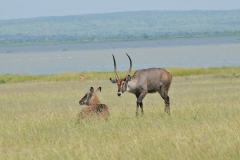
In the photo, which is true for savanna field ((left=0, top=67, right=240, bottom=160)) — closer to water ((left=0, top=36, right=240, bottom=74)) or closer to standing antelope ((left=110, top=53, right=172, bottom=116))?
standing antelope ((left=110, top=53, right=172, bottom=116))

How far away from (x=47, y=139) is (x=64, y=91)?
49.6 feet

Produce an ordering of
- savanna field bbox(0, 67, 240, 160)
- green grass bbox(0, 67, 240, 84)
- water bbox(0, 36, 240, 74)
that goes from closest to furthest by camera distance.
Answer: savanna field bbox(0, 67, 240, 160)
green grass bbox(0, 67, 240, 84)
water bbox(0, 36, 240, 74)

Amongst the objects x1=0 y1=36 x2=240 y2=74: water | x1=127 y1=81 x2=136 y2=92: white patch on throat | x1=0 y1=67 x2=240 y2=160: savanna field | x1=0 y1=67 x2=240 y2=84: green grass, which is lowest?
x1=0 y1=36 x2=240 y2=74: water

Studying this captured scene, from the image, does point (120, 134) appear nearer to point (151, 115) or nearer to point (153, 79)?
point (151, 115)

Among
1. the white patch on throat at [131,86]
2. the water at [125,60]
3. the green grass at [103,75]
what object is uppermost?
the white patch on throat at [131,86]

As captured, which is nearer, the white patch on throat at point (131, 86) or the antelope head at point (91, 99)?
the antelope head at point (91, 99)

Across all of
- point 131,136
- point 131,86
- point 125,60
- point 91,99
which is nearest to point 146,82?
point 131,86

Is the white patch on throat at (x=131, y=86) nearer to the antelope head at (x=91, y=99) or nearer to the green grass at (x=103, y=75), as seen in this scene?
the antelope head at (x=91, y=99)

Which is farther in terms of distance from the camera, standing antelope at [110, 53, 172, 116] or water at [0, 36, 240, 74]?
water at [0, 36, 240, 74]

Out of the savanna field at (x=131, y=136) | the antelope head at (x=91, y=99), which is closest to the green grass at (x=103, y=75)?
the savanna field at (x=131, y=136)

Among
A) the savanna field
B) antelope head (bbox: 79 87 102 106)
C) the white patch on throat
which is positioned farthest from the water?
the savanna field

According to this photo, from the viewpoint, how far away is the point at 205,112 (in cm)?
1373

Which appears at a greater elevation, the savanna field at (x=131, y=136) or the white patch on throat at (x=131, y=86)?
the white patch on throat at (x=131, y=86)

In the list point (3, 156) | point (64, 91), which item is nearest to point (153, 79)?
point (3, 156)
